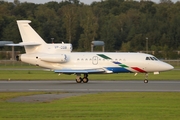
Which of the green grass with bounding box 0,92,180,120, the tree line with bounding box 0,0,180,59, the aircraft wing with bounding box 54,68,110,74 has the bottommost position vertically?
the green grass with bounding box 0,92,180,120

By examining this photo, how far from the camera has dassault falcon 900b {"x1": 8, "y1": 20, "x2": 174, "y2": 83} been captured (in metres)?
42.4

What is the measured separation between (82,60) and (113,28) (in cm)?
6863

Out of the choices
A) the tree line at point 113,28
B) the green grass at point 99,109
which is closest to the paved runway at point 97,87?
the green grass at point 99,109

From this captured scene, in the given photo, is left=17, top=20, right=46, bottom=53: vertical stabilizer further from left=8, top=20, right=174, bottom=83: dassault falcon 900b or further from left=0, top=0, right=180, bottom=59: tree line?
left=0, top=0, right=180, bottom=59: tree line

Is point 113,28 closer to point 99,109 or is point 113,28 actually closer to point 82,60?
point 82,60

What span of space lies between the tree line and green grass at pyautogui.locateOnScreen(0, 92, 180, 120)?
224 feet

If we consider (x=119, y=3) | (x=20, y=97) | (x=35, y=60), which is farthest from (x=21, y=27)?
(x=119, y=3)

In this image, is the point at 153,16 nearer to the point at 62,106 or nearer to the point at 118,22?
the point at 118,22

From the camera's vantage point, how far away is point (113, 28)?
111312mm

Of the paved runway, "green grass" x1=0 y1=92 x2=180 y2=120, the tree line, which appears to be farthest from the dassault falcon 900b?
the tree line

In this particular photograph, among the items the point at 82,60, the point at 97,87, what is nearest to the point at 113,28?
the point at 82,60

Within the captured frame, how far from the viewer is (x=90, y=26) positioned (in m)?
110

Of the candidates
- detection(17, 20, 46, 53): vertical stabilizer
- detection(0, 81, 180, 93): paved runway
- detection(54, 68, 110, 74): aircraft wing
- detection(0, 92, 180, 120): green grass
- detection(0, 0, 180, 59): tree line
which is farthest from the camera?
detection(0, 0, 180, 59): tree line

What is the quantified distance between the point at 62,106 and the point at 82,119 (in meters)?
3.87
